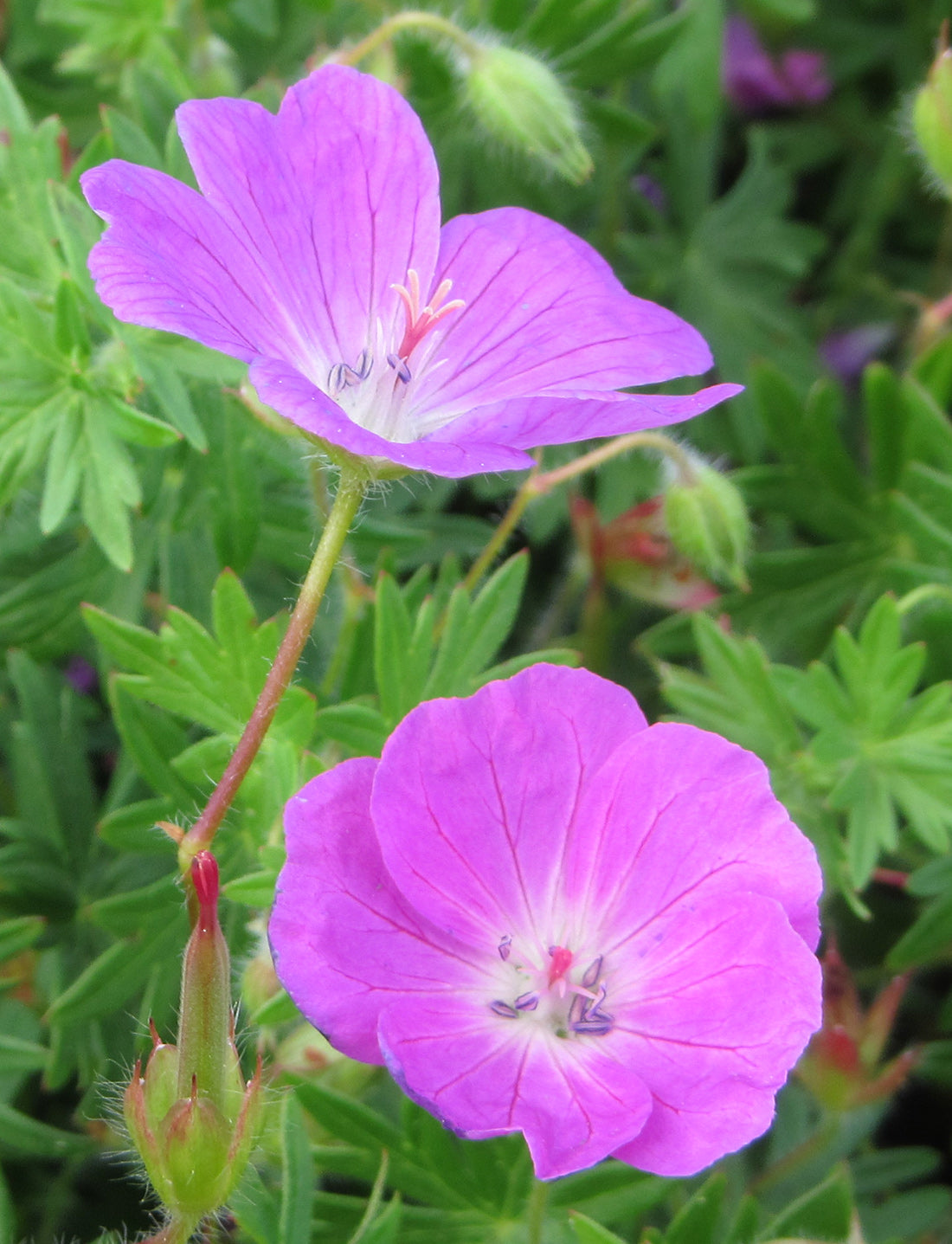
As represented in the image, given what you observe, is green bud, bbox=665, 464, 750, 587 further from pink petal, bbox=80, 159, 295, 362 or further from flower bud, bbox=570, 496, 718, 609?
pink petal, bbox=80, 159, 295, 362

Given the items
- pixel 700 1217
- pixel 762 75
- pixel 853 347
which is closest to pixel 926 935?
pixel 700 1217

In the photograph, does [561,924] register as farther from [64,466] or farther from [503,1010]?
[64,466]

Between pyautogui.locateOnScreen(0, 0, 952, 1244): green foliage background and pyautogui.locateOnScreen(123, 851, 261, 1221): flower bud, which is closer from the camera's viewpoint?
pyautogui.locateOnScreen(123, 851, 261, 1221): flower bud

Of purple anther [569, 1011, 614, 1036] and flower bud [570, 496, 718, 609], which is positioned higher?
flower bud [570, 496, 718, 609]

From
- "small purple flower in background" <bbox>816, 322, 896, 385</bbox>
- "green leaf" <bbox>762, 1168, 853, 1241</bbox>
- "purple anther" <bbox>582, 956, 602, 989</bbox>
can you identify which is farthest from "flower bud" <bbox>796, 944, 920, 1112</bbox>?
"small purple flower in background" <bbox>816, 322, 896, 385</bbox>

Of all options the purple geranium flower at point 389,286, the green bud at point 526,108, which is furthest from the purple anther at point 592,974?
the green bud at point 526,108

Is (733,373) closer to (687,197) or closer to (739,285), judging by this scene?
(739,285)

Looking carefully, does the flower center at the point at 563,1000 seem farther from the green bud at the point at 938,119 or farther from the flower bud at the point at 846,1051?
the green bud at the point at 938,119
